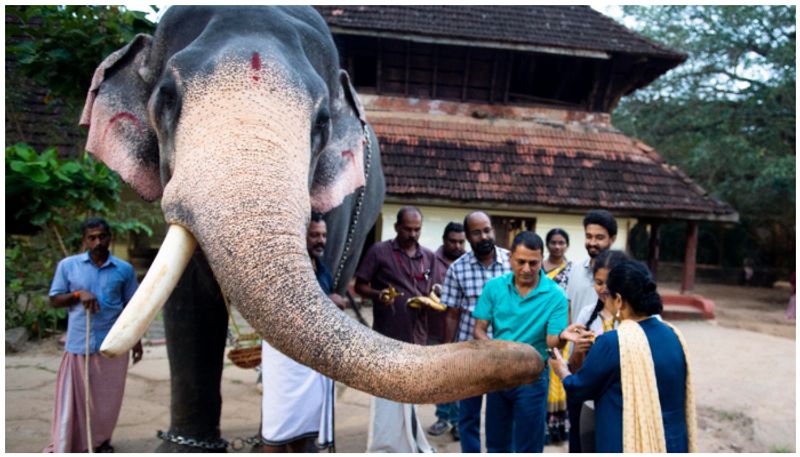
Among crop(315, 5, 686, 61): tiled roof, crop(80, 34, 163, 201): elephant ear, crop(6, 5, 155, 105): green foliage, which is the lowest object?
crop(80, 34, 163, 201): elephant ear

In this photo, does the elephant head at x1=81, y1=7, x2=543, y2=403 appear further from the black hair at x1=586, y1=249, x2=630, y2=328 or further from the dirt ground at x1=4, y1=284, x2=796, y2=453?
the dirt ground at x1=4, y1=284, x2=796, y2=453

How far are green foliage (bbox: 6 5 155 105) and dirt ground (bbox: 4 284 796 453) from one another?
7.03ft

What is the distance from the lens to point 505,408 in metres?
3.24

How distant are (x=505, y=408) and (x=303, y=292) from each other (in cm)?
172

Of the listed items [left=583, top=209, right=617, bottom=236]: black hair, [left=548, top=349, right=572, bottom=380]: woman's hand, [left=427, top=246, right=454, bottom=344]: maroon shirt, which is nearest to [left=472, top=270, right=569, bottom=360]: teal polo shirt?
[left=548, top=349, right=572, bottom=380]: woman's hand

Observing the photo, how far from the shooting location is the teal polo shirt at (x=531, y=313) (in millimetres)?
3053

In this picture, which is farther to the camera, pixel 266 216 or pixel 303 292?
pixel 266 216

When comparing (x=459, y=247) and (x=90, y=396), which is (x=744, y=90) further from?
(x=90, y=396)

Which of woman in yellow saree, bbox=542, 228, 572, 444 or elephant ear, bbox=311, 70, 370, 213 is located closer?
elephant ear, bbox=311, 70, 370, 213

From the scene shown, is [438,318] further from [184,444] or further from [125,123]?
[125,123]

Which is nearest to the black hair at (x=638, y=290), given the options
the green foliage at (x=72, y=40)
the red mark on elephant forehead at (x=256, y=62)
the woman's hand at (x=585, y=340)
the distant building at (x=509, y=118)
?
the woman's hand at (x=585, y=340)

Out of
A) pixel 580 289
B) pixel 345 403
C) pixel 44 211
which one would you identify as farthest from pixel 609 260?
pixel 44 211

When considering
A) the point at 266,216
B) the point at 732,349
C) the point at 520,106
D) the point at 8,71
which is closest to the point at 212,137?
the point at 266,216

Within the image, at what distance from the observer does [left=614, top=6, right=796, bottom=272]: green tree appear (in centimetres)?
1535
